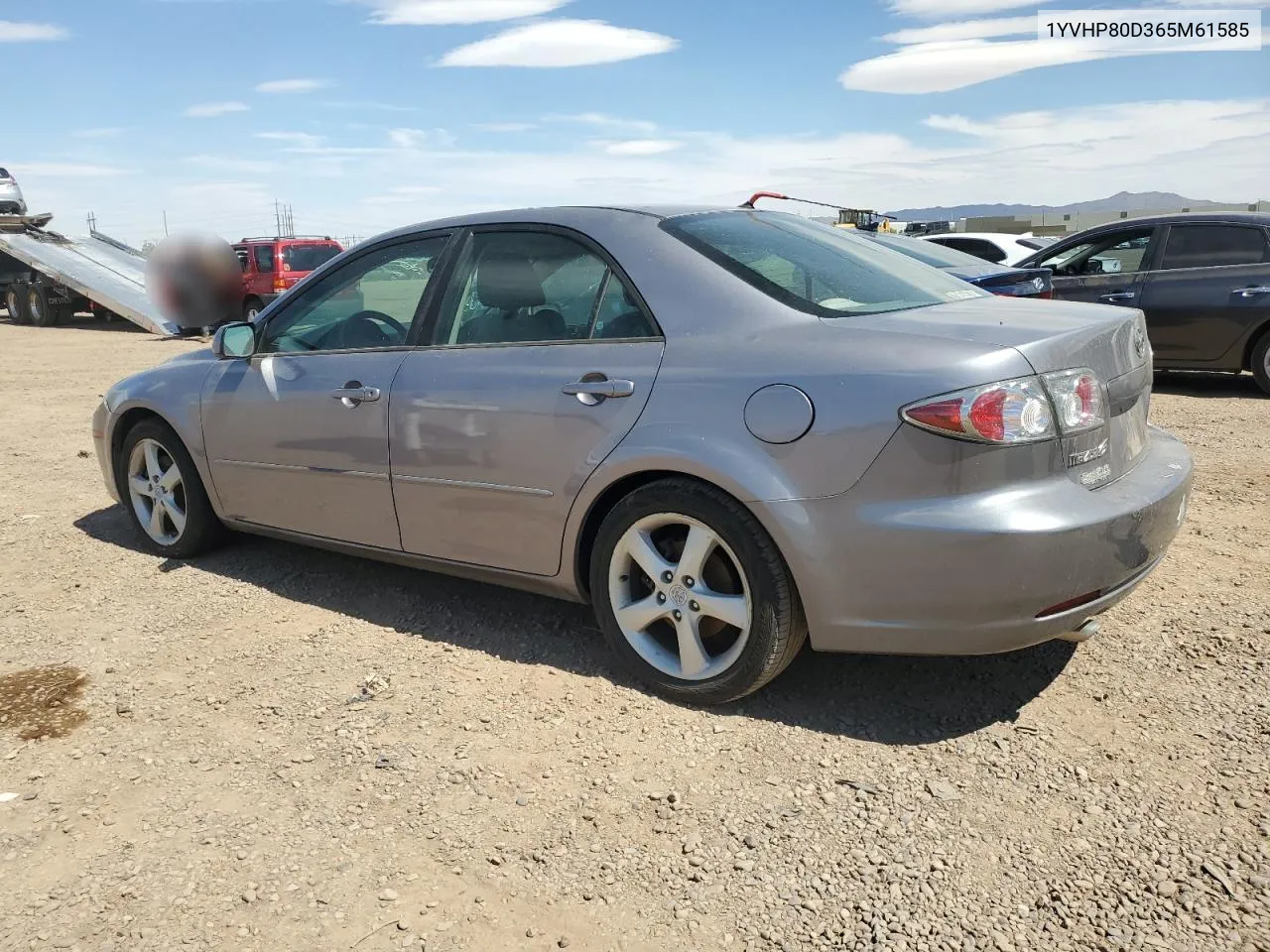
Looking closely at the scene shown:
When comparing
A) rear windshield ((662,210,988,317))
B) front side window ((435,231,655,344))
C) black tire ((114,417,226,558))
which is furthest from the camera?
black tire ((114,417,226,558))

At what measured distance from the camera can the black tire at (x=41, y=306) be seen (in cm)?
2033

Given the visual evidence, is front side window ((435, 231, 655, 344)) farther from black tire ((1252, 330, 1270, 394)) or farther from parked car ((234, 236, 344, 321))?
parked car ((234, 236, 344, 321))

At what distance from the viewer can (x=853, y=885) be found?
2.32 metres

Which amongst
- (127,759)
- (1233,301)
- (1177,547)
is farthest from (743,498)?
(1233,301)

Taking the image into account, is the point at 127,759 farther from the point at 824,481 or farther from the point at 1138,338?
the point at 1138,338

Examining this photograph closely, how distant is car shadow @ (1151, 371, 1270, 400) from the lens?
342 inches

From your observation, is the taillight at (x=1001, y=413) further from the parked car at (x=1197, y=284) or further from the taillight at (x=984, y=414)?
the parked car at (x=1197, y=284)

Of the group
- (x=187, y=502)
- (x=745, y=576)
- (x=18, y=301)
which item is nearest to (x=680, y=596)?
(x=745, y=576)

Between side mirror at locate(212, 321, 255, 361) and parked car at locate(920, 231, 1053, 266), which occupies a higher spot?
parked car at locate(920, 231, 1053, 266)

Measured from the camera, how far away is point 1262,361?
8.39 meters

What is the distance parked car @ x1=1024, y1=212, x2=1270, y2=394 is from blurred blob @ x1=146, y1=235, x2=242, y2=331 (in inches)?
408

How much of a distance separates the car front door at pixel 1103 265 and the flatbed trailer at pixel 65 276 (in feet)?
48.2

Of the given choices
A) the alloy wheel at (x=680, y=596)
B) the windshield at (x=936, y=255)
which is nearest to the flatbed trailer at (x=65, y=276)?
the windshield at (x=936, y=255)

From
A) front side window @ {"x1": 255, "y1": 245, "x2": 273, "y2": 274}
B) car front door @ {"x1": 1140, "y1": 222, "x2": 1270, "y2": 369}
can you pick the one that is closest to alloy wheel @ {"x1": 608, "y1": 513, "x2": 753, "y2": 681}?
car front door @ {"x1": 1140, "y1": 222, "x2": 1270, "y2": 369}
